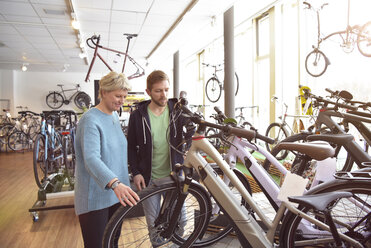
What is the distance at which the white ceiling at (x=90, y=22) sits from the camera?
16.1ft

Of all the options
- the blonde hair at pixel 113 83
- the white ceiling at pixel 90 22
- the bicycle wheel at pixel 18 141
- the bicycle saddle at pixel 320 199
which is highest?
the white ceiling at pixel 90 22

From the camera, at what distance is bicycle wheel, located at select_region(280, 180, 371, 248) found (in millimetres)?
1316

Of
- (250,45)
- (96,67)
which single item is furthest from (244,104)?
(96,67)

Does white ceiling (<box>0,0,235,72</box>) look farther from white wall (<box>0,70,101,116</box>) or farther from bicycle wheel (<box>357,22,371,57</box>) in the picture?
white wall (<box>0,70,101,116</box>)

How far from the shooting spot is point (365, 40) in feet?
11.7

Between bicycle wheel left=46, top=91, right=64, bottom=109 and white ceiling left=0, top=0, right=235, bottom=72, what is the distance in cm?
381

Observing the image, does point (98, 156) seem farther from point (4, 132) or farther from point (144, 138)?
point (4, 132)

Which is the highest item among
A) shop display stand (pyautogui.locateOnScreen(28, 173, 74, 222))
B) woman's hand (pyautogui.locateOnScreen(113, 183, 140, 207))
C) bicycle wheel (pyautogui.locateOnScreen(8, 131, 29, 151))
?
woman's hand (pyautogui.locateOnScreen(113, 183, 140, 207))

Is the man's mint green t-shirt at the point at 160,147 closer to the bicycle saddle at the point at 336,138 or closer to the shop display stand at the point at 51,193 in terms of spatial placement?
the bicycle saddle at the point at 336,138

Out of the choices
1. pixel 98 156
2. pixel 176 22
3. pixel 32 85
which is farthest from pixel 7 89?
pixel 98 156

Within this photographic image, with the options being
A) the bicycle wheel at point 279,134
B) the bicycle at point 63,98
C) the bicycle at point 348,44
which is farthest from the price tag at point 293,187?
the bicycle at point 63,98

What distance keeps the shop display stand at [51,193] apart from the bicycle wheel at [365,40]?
13.7 ft

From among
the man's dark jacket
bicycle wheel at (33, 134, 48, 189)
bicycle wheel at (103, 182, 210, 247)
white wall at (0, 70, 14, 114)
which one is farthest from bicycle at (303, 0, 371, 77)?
white wall at (0, 70, 14, 114)

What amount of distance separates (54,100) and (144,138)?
12091 mm
